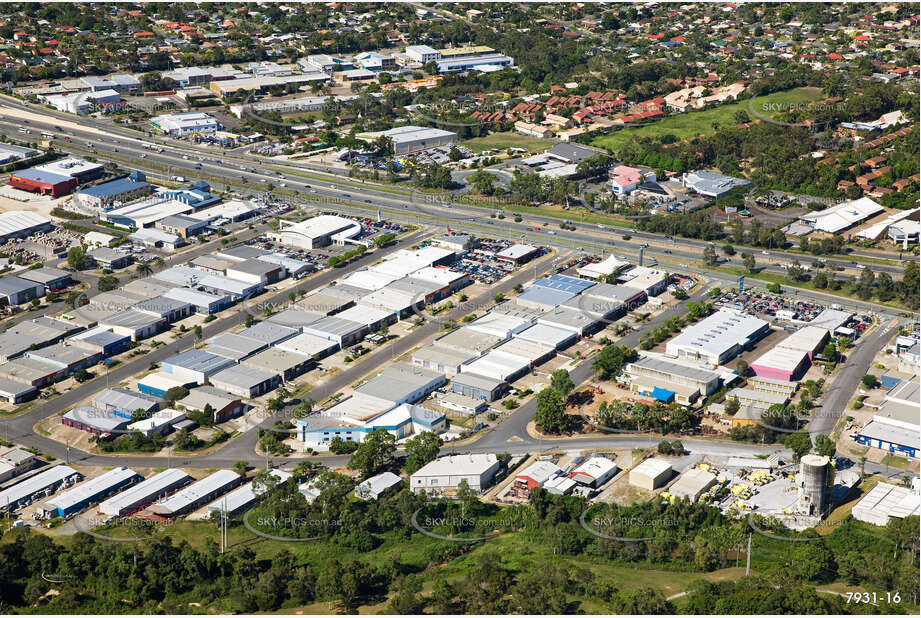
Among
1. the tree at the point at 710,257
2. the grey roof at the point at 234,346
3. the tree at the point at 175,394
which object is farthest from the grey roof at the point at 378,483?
the tree at the point at 710,257

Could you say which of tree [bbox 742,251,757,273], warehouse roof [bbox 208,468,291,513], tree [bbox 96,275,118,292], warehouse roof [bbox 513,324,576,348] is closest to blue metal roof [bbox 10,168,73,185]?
tree [bbox 96,275,118,292]

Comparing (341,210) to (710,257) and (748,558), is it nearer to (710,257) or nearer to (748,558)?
(710,257)

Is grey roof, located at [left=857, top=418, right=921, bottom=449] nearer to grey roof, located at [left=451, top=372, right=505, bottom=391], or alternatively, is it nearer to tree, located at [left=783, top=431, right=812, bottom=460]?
tree, located at [left=783, top=431, right=812, bottom=460]

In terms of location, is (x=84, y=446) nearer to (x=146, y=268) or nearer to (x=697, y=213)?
(x=146, y=268)

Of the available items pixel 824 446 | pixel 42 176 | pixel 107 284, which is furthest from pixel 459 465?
pixel 42 176

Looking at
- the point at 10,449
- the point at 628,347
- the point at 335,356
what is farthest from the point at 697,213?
the point at 10,449

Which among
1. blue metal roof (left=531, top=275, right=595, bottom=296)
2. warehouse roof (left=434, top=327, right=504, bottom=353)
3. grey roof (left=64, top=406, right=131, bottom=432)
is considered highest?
blue metal roof (left=531, top=275, right=595, bottom=296)

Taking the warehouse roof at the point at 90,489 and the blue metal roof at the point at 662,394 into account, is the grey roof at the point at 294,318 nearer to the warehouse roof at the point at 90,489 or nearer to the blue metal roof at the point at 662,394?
the warehouse roof at the point at 90,489
